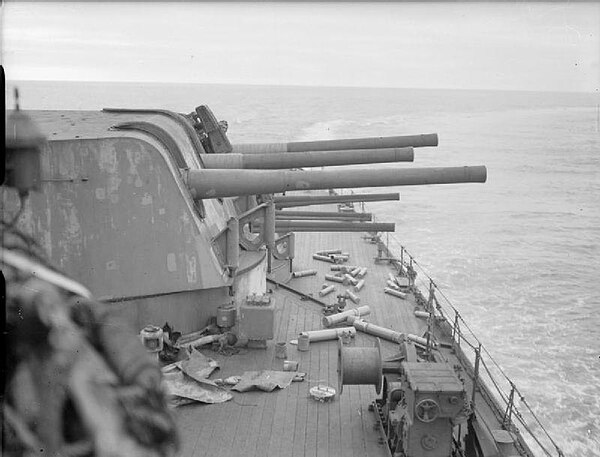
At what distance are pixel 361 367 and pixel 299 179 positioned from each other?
2.01 m

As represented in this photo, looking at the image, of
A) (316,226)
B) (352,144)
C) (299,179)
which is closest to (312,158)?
(352,144)

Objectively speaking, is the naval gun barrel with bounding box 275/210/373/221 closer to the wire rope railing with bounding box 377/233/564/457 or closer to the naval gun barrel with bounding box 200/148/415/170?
the wire rope railing with bounding box 377/233/564/457

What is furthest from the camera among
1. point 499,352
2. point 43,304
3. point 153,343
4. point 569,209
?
point 569,209

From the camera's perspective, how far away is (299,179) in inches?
290

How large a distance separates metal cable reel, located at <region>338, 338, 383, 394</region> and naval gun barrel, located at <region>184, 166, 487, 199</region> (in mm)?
1803

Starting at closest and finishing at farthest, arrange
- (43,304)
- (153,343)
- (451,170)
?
(43,304)
(153,343)
(451,170)

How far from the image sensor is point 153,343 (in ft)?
21.3

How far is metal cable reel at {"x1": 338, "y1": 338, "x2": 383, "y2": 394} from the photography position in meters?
6.52

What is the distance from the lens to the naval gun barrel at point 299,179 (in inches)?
288

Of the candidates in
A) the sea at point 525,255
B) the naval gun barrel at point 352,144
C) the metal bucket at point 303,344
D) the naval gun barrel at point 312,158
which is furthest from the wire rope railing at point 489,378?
the naval gun barrel at point 312,158

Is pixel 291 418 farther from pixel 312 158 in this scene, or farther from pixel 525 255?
pixel 525 255

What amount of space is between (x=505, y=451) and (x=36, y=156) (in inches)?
224

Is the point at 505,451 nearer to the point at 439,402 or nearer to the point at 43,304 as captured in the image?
Result: the point at 439,402

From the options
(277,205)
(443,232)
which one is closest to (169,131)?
(277,205)
